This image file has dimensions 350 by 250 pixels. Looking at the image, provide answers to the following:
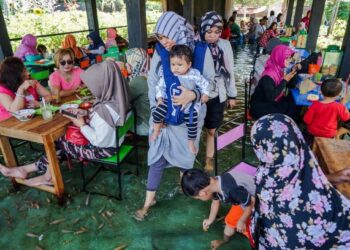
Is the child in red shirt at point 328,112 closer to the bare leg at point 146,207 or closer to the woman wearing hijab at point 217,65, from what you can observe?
the woman wearing hijab at point 217,65

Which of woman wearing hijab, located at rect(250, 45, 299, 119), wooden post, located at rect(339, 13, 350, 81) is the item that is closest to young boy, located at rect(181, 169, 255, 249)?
woman wearing hijab, located at rect(250, 45, 299, 119)

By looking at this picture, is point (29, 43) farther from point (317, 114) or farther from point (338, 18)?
point (338, 18)

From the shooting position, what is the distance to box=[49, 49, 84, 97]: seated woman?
9.76ft

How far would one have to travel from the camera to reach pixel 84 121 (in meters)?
2.25

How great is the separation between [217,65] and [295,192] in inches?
63.5

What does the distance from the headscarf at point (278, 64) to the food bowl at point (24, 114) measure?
2.58 meters

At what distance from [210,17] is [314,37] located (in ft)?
16.8

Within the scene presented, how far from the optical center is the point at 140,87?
2.64 m

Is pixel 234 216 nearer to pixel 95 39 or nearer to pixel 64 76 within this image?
pixel 64 76

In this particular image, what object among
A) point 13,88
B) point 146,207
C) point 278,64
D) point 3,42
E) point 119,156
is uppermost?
point 3,42

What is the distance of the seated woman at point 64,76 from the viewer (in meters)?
2.97

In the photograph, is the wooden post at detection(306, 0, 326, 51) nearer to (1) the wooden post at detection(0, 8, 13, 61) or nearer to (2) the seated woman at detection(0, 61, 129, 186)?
(2) the seated woman at detection(0, 61, 129, 186)

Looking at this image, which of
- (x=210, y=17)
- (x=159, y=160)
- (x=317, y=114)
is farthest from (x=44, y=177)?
(x=317, y=114)

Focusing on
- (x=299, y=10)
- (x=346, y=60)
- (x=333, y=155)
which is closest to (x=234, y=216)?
(x=333, y=155)
